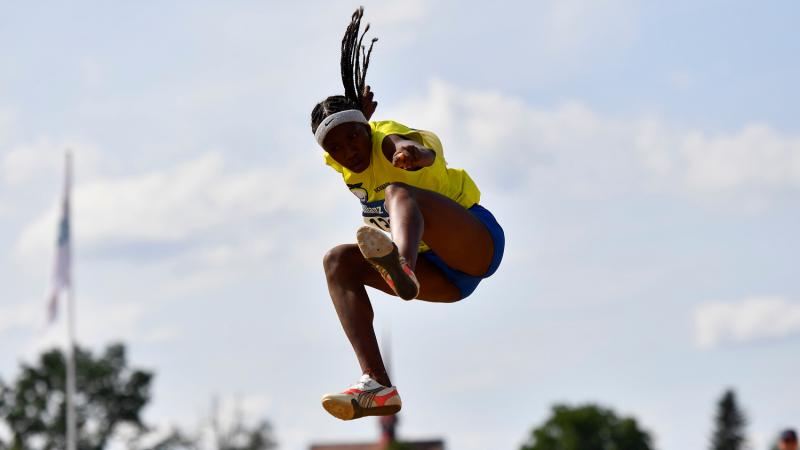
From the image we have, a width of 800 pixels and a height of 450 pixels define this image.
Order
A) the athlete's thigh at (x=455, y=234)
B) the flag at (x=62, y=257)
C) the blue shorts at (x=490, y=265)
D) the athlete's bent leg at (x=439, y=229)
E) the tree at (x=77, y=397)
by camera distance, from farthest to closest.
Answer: the tree at (x=77, y=397)
the flag at (x=62, y=257)
the blue shorts at (x=490, y=265)
the athlete's thigh at (x=455, y=234)
the athlete's bent leg at (x=439, y=229)

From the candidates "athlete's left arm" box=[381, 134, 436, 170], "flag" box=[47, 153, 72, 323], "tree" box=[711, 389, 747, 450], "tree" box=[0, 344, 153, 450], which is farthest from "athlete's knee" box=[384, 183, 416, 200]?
"tree" box=[711, 389, 747, 450]

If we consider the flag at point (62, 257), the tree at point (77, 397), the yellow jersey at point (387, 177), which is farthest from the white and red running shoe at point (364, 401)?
the tree at point (77, 397)

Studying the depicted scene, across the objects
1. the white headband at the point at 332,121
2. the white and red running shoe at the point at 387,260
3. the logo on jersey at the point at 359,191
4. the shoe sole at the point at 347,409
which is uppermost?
the white headband at the point at 332,121

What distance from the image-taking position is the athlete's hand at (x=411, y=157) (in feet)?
28.3

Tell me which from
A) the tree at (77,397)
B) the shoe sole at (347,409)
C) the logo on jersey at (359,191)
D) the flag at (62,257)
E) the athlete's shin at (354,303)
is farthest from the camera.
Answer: the tree at (77,397)

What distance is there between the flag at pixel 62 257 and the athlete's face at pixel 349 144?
3714 cm

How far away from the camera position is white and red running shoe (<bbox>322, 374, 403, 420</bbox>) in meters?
8.92

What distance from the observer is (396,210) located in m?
8.84

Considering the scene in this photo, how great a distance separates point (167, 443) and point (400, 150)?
76.9 metres

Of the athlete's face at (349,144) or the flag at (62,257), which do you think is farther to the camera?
the flag at (62,257)

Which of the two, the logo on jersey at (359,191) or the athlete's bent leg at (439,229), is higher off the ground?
the logo on jersey at (359,191)

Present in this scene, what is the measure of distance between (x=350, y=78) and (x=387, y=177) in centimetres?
62

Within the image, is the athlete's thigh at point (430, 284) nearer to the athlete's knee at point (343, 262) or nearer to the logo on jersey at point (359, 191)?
the athlete's knee at point (343, 262)

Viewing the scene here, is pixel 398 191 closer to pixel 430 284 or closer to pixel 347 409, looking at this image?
pixel 430 284
